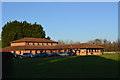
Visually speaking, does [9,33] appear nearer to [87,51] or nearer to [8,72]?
[87,51]

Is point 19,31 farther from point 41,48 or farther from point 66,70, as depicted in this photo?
point 66,70

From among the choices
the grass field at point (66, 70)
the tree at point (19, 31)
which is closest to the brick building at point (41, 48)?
the tree at point (19, 31)

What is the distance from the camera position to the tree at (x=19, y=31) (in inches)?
3265

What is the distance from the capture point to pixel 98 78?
1340 cm

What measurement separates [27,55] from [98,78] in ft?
139

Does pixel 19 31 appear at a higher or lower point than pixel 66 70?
higher

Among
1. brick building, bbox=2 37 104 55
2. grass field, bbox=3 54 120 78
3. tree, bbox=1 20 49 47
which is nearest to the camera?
grass field, bbox=3 54 120 78

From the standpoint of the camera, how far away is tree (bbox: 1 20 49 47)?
82938mm

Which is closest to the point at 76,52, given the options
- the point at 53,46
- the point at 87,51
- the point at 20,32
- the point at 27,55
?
the point at 87,51

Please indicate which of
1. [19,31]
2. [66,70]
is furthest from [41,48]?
[66,70]

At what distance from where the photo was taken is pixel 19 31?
84125mm

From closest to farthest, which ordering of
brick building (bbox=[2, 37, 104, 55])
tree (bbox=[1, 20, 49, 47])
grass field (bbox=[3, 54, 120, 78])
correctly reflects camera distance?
grass field (bbox=[3, 54, 120, 78]) < brick building (bbox=[2, 37, 104, 55]) < tree (bbox=[1, 20, 49, 47])

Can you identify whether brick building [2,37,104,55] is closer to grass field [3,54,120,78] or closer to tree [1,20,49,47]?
tree [1,20,49,47]

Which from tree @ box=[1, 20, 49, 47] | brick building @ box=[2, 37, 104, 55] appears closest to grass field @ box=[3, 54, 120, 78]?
brick building @ box=[2, 37, 104, 55]
